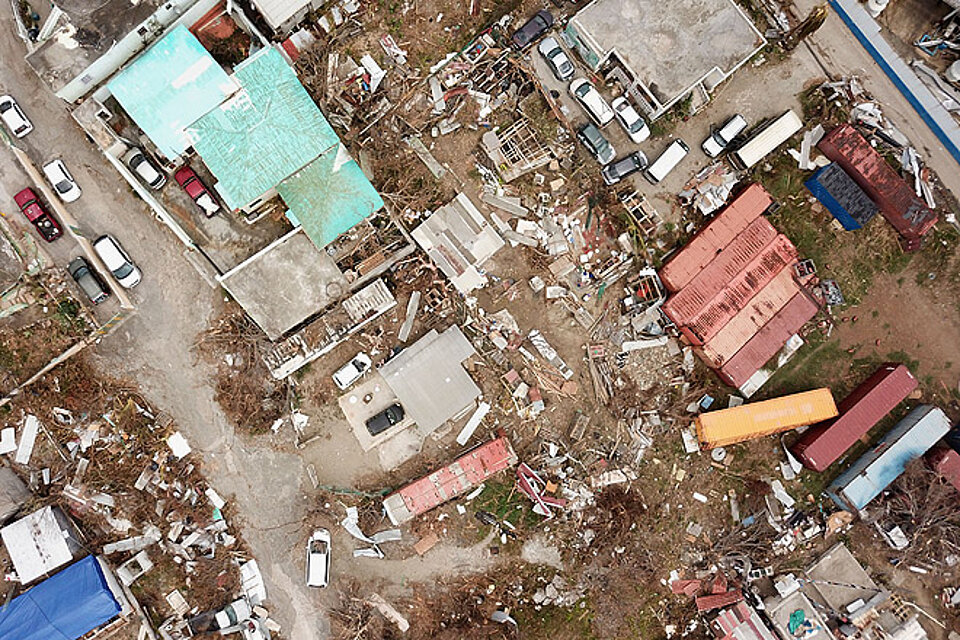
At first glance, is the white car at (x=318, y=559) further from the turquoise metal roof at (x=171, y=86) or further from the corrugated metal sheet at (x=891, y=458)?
the corrugated metal sheet at (x=891, y=458)

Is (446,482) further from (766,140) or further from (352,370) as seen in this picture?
(766,140)

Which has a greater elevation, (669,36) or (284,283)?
(284,283)

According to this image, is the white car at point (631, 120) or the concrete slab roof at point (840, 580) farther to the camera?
the concrete slab roof at point (840, 580)

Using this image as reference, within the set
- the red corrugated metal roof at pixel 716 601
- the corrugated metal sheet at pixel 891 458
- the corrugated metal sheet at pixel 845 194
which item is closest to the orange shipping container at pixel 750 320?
the corrugated metal sheet at pixel 845 194

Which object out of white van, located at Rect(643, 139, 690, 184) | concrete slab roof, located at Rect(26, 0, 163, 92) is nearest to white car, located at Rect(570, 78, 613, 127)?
white van, located at Rect(643, 139, 690, 184)

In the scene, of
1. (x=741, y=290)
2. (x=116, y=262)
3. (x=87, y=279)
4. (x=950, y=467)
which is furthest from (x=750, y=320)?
(x=87, y=279)

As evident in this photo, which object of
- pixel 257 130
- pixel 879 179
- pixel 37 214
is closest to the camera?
pixel 257 130

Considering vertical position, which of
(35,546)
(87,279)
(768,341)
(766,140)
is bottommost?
(768,341)

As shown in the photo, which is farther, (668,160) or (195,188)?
(668,160)
